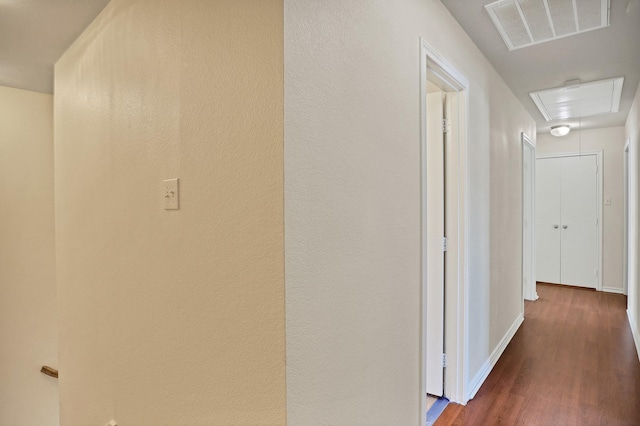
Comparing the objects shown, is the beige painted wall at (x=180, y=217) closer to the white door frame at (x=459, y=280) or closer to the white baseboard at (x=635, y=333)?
the white door frame at (x=459, y=280)

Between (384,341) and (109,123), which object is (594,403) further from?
(109,123)

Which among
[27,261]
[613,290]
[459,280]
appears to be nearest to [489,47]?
[459,280]

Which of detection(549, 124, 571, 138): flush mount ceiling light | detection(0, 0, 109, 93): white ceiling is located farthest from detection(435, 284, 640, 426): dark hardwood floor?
detection(0, 0, 109, 93): white ceiling

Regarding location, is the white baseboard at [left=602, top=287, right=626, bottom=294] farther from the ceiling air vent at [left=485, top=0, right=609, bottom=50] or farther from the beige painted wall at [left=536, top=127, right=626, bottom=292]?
the ceiling air vent at [left=485, top=0, right=609, bottom=50]

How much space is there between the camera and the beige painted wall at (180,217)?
102cm

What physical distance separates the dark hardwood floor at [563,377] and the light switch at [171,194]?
6.31ft

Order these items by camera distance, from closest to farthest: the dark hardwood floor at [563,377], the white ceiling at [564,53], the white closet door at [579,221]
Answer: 1. the white ceiling at [564,53]
2. the dark hardwood floor at [563,377]
3. the white closet door at [579,221]

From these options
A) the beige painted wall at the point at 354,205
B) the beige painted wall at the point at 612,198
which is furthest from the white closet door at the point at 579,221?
the beige painted wall at the point at 354,205

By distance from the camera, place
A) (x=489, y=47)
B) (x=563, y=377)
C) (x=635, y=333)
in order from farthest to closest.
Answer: (x=635, y=333) → (x=563, y=377) → (x=489, y=47)

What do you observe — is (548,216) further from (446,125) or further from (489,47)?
(446,125)

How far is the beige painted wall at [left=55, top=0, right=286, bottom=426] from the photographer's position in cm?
102

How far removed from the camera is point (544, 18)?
2025 millimetres

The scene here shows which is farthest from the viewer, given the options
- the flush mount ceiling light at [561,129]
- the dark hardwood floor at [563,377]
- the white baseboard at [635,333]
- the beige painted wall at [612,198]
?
the beige painted wall at [612,198]

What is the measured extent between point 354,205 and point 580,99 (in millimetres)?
3539
